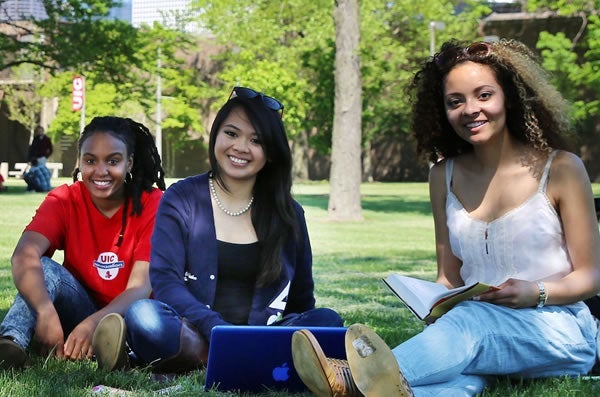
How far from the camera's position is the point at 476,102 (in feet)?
10.5

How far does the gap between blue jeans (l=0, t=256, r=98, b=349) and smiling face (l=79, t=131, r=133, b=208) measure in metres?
0.35

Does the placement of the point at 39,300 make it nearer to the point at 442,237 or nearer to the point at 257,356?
the point at 257,356

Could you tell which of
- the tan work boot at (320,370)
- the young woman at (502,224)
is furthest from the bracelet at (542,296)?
the tan work boot at (320,370)

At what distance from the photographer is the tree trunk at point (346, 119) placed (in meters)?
15.9

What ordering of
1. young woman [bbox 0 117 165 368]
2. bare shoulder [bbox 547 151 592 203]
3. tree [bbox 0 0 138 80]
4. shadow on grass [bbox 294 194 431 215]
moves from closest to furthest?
bare shoulder [bbox 547 151 592 203], young woman [bbox 0 117 165 368], shadow on grass [bbox 294 194 431 215], tree [bbox 0 0 138 80]

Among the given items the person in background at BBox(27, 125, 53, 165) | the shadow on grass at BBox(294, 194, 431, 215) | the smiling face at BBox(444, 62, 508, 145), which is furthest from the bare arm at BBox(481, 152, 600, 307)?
the person in background at BBox(27, 125, 53, 165)

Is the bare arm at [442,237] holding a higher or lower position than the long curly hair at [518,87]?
lower

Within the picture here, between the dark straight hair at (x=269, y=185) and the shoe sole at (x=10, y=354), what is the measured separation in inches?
34.8

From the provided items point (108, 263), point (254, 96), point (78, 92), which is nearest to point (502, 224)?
point (254, 96)

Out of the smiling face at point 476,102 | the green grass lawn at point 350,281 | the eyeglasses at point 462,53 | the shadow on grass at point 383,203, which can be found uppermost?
the eyeglasses at point 462,53

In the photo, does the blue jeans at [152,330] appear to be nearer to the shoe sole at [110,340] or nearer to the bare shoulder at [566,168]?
the shoe sole at [110,340]

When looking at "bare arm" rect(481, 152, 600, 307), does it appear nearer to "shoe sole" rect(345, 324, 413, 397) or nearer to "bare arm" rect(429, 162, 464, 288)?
"bare arm" rect(429, 162, 464, 288)

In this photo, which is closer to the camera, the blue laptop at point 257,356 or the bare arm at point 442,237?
the blue laptop at point 257,356

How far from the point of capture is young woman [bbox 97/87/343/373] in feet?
10.6
